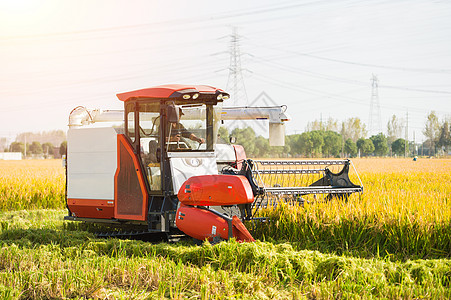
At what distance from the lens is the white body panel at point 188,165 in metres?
7.75

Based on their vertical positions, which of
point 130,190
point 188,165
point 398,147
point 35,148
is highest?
point 398,147

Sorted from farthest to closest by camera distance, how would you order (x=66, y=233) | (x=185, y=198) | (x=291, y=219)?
1. (x=66, y=233)
2. (x=291, y=219)
3. (x=185, y=198)

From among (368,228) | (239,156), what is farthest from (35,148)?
→ (368,228)

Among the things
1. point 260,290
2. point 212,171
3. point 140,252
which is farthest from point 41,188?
point 260,290

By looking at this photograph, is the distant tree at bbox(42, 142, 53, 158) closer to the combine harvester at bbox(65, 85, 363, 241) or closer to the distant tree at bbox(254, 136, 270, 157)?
the distant tree at bbox(254, 136, 270, 157)

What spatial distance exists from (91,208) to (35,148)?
7897 centimetres

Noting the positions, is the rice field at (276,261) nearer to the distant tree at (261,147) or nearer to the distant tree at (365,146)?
the distant tree at (261,147)

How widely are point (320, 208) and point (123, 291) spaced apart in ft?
12.5

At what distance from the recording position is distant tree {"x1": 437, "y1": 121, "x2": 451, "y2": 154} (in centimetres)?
7269

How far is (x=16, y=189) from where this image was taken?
45.8 ft

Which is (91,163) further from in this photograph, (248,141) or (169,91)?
(248,141)

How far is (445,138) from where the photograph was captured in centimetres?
7281

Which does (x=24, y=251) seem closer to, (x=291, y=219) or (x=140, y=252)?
(x=140, y=252)

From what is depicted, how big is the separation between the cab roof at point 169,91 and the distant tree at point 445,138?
7293 cm
